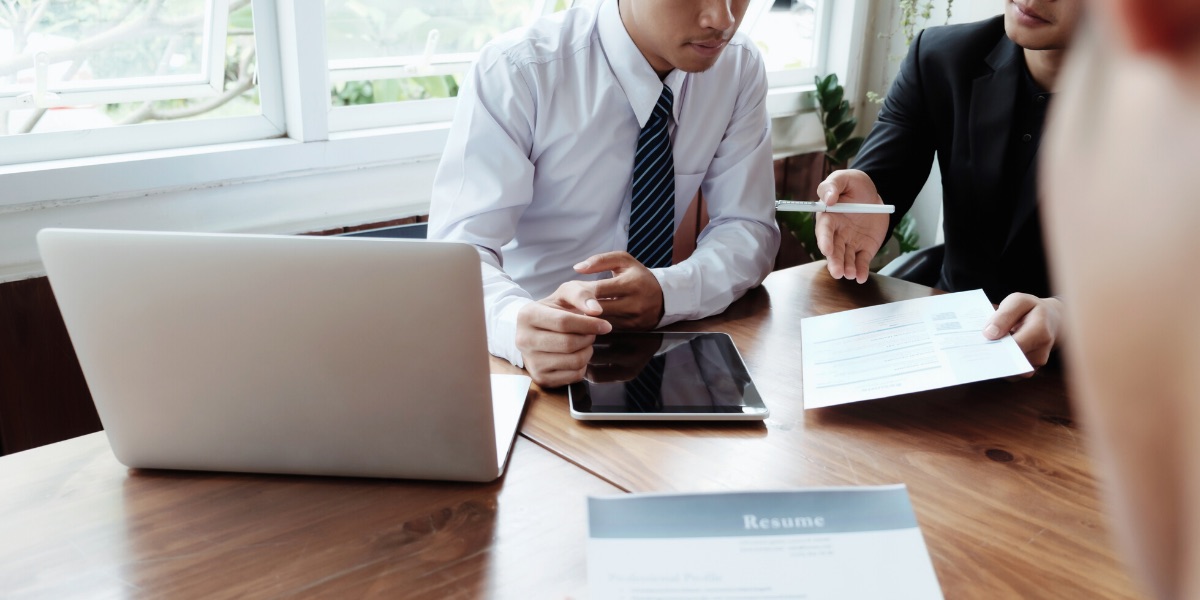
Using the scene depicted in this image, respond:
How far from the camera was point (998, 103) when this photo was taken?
188cm

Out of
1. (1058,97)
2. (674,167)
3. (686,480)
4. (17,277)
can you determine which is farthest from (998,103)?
(17,277)

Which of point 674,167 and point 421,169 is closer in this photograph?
point 674,167

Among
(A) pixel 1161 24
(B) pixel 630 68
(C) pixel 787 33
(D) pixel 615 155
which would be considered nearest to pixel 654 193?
(D) pixel 615 155

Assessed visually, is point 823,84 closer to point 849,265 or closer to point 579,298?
point 849,265

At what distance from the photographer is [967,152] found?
1.97 m

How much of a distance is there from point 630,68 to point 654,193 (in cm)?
25

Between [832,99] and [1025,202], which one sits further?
[832,99]

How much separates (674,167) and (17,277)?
1.32 metres

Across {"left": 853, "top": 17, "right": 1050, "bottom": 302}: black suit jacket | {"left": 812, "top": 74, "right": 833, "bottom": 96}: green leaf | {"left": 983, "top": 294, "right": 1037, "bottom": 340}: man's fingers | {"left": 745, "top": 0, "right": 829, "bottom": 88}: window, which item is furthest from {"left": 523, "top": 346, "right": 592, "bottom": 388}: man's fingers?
{"left": 745, "top": 0, "right": 829, "bottom": 88}: window

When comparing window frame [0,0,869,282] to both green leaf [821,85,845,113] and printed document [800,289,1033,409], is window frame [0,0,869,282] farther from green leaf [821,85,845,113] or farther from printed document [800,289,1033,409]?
green leaf [821,85,845,113]

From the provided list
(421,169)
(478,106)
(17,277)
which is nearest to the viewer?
(478,106)

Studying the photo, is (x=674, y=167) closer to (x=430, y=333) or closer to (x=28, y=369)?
(x=430, y=333)

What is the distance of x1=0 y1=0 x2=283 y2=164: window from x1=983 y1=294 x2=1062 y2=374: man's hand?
1.70m

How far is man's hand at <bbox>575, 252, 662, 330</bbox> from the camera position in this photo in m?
1.39
